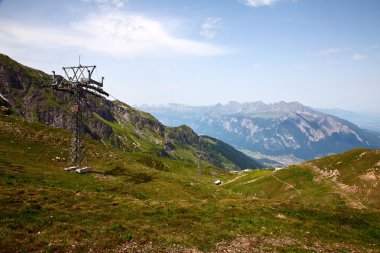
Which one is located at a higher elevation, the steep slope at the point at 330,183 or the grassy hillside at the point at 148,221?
the grassy hillside at the point at 148,221

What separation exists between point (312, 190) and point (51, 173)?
6219cm

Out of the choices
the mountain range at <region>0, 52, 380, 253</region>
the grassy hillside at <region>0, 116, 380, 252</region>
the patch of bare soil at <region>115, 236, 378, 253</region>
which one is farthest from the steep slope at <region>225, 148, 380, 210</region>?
the patch of bare soil at <region>115, 236, 378, 253</region>

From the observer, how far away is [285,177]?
292 feet

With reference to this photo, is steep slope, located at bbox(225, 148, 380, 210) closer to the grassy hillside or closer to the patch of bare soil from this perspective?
the grassy hillside

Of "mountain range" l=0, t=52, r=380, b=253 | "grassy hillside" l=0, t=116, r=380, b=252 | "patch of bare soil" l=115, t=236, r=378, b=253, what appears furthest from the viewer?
"mountain range" l=0, t=52, r=380, b=253

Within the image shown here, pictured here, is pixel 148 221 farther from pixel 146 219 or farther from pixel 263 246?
pixel 263 246

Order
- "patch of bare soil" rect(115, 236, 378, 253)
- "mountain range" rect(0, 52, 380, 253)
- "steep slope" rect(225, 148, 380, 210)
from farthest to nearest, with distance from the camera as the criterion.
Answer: "steep slope" rect(225, 148, 380, 210)
"mountain range" rect(0, 52, 380, 253)
"patch of bare soil" rect(115, 236, 378, 253)

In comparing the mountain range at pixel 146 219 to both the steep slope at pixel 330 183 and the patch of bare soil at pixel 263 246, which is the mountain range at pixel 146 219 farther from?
the steep slope at pixel 330 183

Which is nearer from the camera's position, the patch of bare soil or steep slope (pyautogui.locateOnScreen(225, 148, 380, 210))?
the patch of bare soil

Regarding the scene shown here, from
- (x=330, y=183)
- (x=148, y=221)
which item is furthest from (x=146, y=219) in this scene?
(x=330, y=183)

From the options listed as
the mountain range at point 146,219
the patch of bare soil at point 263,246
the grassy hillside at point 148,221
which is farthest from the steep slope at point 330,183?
the patch of bare soil at point 263,246

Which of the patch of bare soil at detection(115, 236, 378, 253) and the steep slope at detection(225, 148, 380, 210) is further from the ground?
the patch of bare soil at detection(115, 236, 378, 253)

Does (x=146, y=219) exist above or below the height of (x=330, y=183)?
above

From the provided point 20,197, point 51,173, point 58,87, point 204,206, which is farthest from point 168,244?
point 58,87
